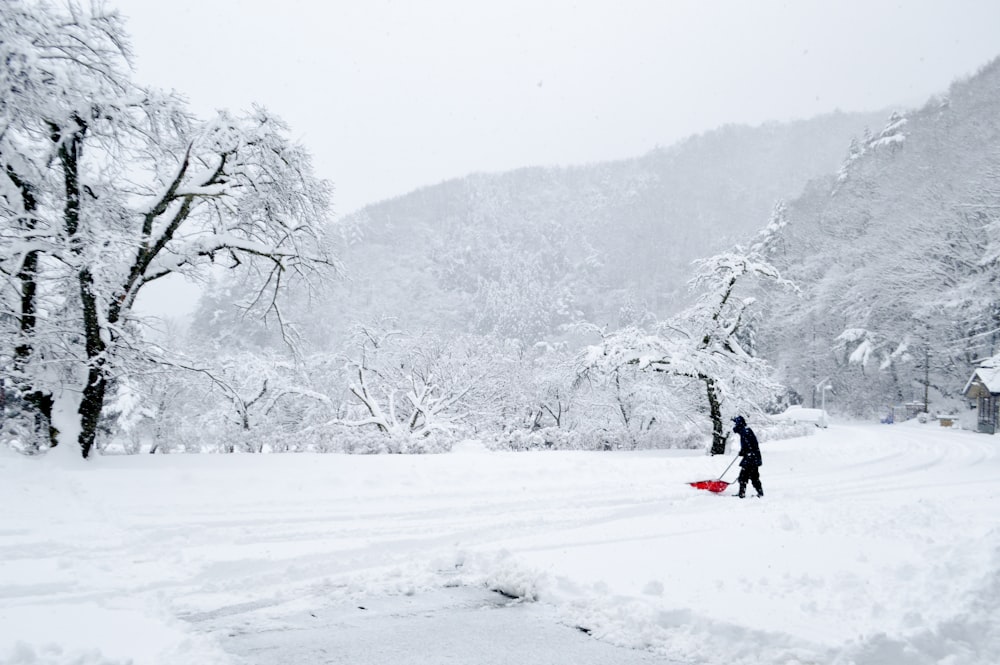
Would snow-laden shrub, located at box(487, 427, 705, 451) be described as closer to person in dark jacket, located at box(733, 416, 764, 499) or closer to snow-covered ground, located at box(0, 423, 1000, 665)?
snow-covered ground, located at box(0, 423, 1000, 665)

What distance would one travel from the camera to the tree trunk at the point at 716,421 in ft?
66.7

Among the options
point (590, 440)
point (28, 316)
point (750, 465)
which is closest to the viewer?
point (28, 316)

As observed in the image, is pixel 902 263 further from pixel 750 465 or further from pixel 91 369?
pixel 91 369

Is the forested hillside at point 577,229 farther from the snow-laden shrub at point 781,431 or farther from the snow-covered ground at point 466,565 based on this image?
the snow-covered ground at point 466,565

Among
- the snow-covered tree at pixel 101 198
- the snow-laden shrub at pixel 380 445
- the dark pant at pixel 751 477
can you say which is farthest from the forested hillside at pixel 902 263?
the snow-covered tree at pixel 101 198

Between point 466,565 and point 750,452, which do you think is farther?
point 750,452

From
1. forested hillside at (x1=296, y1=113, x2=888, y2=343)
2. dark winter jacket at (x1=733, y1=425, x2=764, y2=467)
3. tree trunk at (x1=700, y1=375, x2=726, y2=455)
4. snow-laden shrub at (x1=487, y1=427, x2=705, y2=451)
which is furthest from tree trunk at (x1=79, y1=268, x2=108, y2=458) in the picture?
forested hillside at (x1=296, y1=113, x2=888, y2=343)

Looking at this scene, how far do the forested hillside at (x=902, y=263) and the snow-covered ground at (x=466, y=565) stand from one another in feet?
118

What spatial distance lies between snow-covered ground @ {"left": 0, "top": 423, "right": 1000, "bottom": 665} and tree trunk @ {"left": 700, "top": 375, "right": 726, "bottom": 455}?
7.08m


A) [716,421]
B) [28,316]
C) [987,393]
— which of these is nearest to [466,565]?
[28,316]

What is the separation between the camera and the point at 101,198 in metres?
12.2

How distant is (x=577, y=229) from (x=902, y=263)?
99.5m

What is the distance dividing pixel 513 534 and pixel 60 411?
9095 millimetres

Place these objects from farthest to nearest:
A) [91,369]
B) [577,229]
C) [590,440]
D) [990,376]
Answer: [577,229] < [990,376] < [590,440] < [91,369]
